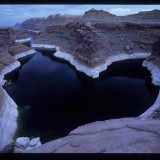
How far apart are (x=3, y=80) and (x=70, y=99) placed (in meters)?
13.6

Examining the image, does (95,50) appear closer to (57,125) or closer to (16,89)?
(16,89)

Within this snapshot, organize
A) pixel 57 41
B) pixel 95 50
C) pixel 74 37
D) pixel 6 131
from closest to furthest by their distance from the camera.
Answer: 1. pixel 6 131
2. pixel 95 50
3. pixel 74 37
4. pixel 57 41

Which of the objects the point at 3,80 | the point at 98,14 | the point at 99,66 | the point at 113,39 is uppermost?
the point at 98,14

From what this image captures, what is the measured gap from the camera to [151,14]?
56594mm

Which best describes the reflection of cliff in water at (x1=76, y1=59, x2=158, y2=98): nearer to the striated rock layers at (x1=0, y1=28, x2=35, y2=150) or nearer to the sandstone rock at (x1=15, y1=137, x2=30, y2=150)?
the striated rock layers at (x1=0, y1=28, x2=35, y2=150)

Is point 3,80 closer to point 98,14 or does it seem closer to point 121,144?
point 121,144

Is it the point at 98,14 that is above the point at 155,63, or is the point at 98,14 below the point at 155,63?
above

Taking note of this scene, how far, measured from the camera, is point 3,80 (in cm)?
3003

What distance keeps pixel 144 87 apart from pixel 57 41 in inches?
1435

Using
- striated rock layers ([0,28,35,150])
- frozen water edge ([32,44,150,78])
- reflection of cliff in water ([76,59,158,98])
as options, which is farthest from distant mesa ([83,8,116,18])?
reflection of cliff in water ([76,59,158,98])

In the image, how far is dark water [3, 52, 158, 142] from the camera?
18.3 metres

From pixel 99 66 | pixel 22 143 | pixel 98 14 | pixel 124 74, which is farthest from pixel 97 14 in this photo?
pixel 22 143
